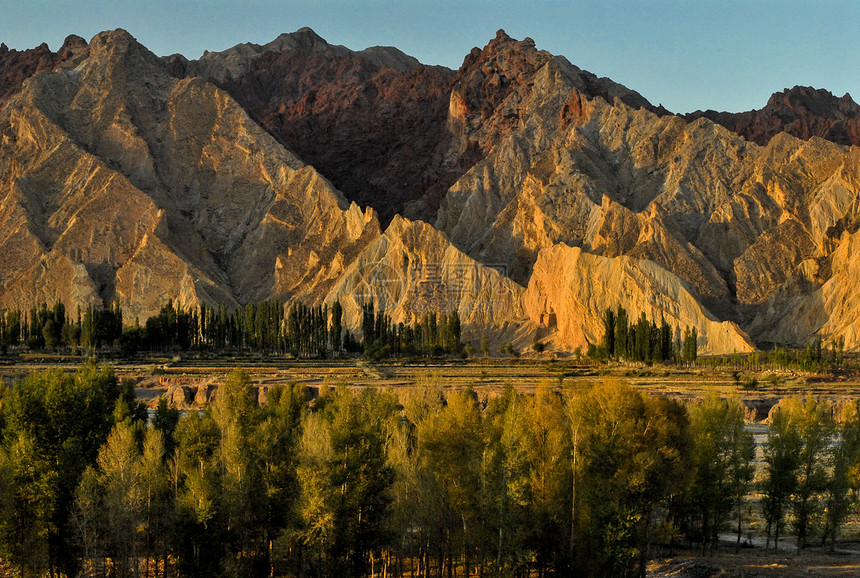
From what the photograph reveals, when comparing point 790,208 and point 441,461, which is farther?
point 790,208

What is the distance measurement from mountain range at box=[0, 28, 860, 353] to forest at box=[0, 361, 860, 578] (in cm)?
7797

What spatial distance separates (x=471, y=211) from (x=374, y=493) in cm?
13218

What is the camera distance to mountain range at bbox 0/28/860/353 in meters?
125

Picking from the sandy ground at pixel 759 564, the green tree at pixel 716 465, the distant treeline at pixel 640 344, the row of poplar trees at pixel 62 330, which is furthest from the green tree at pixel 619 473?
the row of poplar trees at pixel 62 330

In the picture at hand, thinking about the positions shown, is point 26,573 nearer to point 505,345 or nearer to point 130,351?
point 130,351

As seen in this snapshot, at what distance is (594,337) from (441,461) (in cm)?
8636

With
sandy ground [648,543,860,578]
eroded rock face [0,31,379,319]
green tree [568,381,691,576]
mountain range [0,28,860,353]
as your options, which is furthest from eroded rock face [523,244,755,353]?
green tree [568,381,691,576]

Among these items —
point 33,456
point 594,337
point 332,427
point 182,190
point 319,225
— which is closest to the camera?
point 332,427

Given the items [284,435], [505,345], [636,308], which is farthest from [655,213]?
[284,435]

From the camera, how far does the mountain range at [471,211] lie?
409 ft

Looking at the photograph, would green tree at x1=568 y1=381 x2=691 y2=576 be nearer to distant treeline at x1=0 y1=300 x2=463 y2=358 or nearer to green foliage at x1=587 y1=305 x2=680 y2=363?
green foliage at x1=587 y1=305 x2=680 y2=363

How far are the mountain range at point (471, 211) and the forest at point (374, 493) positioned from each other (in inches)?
3070

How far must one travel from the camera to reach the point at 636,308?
11912cm

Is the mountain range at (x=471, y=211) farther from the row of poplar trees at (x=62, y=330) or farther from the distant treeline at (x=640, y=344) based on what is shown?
the row of poplar trees at (x=62, y=330)
